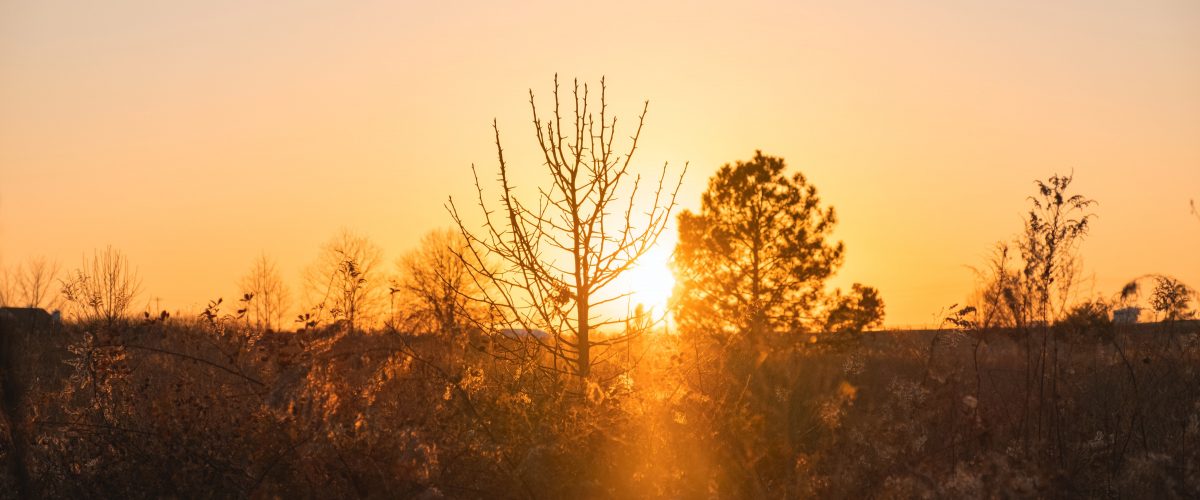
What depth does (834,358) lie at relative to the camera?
2661 cm

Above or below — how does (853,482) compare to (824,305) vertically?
below

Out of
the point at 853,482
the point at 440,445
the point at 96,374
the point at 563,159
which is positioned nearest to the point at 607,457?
the point at 440,445

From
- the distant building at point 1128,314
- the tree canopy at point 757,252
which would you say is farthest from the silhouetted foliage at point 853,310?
the distant building at point 1128,314

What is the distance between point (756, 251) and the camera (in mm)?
28078

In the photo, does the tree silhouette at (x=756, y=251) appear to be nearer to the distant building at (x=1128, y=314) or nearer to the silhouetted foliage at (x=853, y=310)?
the silhouetted foliage at (x=853, y=310)

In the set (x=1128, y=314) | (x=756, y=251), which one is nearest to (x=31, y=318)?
(x=756, y=251)

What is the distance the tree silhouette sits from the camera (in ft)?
90.7

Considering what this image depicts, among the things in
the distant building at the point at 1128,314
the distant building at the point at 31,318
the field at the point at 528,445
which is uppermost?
the distant building at the point at 31,318

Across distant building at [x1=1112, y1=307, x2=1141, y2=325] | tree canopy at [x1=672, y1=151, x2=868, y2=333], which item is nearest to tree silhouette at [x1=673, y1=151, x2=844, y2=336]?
tree canopy at [x1=672, y1=151, x2=868, y2=333]

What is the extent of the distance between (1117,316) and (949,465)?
10.4ft

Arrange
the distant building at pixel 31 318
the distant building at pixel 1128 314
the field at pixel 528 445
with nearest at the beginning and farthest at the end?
the field at pixel 528 445 < the distant building at pixel 1128 314 < the distant building at pixel 31 318

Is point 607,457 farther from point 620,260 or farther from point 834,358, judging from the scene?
point 834,358

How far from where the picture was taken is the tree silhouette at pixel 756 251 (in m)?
27.7

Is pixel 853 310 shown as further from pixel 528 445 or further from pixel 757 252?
pixel 528 445
